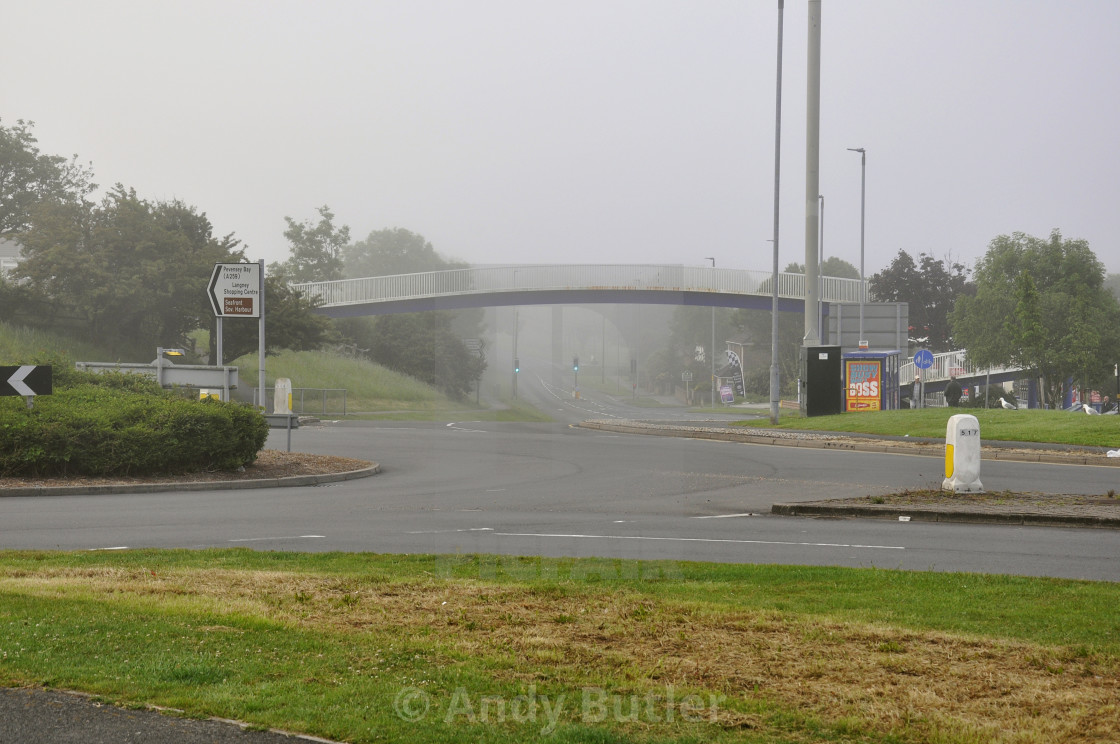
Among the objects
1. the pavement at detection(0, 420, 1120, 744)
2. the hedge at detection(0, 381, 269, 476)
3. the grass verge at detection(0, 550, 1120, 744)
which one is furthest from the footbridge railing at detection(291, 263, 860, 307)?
the grass verge at detection(0, 550, 1120, 744)

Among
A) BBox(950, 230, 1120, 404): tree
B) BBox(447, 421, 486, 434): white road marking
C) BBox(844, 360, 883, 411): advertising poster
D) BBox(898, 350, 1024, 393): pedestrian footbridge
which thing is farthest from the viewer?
BBox(898, 350, 1024, 393): pedestrian footbridge

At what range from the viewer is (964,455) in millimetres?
14594

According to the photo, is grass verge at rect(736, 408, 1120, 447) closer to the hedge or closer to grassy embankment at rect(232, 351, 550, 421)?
grassy embankment at rect(232, 351, 550, 421)

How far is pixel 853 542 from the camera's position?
34.9 ft

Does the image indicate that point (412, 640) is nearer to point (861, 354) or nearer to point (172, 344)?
point (861, 354)

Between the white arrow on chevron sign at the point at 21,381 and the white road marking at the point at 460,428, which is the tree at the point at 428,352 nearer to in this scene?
the white road marking at the point at 460,428

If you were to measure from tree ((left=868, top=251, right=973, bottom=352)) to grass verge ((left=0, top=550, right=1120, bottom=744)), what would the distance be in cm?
6844

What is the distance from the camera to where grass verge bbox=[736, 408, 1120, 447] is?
25031 millimetres

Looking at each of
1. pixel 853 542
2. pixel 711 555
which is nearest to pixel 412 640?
pixel 711 555

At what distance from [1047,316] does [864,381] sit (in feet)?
79.6

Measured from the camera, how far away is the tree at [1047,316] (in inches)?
2085

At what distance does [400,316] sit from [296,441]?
36012 mm

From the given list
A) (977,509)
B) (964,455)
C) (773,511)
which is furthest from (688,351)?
(977,509)

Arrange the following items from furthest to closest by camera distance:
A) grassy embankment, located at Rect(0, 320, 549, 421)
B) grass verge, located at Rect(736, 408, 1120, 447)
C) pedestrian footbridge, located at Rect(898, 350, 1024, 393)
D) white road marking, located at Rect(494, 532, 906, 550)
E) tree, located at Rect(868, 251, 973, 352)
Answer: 1. tree, located at Rect(868, 251, 973, 352)
2. pedestrian footbridge, located at Rect(898, 350, 1024, 393)
3. grassy embankment, located at Rect(0, 320, 549, 421)
4. grass verge, located at Rect(736, 408, 1120, 447)
5. white road marking, located at Rect(494, 532, 906, 550)
